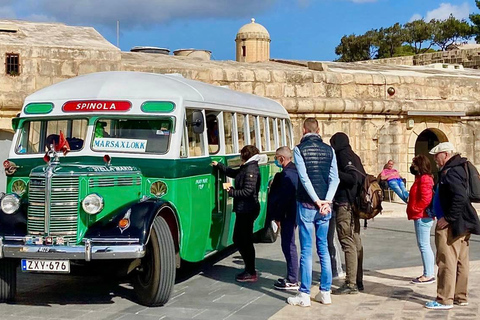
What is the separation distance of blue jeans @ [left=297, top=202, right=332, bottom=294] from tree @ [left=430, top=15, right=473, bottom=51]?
59.9 meters

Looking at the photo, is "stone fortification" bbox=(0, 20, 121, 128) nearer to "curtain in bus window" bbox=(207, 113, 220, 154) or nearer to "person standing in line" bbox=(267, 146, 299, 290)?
"curtain in bus window" bbox=(207, 113, 220, 154)

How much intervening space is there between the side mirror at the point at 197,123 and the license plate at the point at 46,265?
6.75 ft

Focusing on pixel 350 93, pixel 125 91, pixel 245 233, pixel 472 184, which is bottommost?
pixel 245 233

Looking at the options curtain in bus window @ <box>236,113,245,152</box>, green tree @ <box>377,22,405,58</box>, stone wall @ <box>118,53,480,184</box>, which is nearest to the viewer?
curtain in bus window @ <box>236,113,245,152</box>

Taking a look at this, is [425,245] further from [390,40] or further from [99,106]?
[390,40]

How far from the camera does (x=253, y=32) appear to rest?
116 feet

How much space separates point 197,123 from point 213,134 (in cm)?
77

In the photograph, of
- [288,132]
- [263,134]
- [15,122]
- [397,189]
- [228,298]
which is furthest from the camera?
[288,132]

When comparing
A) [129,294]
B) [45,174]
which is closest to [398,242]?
[129,294]

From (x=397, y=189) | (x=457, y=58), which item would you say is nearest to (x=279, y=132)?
(x=397, y=189)

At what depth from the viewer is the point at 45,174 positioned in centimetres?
666

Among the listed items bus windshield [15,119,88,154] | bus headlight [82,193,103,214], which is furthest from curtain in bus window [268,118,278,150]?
bus headlight [82,193,103,214]

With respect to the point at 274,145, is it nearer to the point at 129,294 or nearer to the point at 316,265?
the point at 316,265

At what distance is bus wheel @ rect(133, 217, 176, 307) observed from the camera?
6.82 metres
